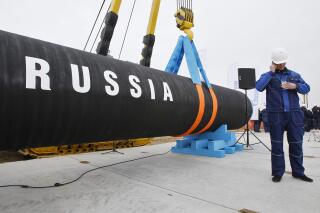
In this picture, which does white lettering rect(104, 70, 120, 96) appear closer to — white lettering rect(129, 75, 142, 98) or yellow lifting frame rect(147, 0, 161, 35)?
white lettering rect(129, 75, 142, 98)

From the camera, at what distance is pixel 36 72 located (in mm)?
1985

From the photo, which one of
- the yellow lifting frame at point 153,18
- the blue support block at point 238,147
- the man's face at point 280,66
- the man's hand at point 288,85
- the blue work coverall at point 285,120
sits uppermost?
the yellow lifting frame at point 153,18

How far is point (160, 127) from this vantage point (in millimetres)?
3348

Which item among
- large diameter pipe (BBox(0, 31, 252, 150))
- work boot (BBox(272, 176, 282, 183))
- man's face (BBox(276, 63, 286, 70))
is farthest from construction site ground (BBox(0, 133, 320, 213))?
Answer: man's face (BBox(276, 63, 286, 70))

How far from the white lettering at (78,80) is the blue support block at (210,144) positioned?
3015 millimetres

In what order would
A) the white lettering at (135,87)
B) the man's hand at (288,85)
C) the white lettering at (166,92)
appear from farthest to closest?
the white lettering at (166,92)
the man's hand at (288,85)
the white lettering at (135,87)

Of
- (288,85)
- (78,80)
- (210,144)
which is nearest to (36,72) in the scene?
(78,80)

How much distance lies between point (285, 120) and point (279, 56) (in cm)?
77

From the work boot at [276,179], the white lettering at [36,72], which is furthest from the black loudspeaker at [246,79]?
the white lettering at [36,72]

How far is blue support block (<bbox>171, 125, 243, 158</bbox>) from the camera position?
4.70 meters

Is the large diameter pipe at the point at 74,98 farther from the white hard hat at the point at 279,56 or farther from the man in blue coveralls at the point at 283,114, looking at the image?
the white hard hat at the point at 279,56

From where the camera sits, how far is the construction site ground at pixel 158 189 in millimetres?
2102

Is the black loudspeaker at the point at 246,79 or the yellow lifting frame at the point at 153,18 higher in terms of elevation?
the yellow lifting frame at the point at 153,18

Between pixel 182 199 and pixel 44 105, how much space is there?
1448 millimetres
